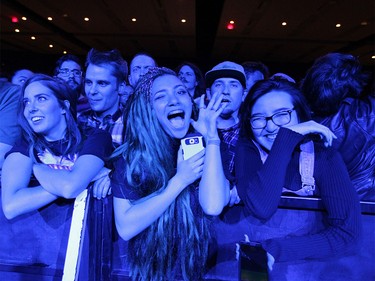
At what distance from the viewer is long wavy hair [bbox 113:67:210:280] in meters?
1.30

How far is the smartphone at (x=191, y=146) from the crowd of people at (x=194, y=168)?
0.03m

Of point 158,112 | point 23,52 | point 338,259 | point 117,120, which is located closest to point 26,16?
point 23,52

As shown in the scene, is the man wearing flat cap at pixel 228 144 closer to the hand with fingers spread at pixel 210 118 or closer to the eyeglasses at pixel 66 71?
the hand with fingers spread at pixel 210 118

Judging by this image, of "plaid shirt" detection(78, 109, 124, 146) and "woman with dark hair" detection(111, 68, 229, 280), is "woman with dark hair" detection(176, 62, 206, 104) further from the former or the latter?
"woman with dark hair" detection(111, 68, 229, 280)

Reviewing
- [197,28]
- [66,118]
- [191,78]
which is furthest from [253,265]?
[197,28]

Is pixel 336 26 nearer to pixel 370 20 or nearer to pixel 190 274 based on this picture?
pixel 370 20

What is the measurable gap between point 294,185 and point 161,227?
588mm

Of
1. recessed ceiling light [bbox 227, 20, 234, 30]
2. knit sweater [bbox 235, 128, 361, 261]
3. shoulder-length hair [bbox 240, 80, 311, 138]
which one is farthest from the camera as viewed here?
recessed ceiling light [bbox 227, 20, 234, 30]

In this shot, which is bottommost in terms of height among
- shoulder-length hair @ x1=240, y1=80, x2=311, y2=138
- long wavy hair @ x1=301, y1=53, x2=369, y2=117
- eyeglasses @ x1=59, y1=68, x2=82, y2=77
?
shoulder-length hair @ x1=240, y1=80, x2=311, y2=138

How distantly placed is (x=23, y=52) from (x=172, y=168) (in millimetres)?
15164

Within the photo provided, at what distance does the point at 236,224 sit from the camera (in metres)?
1.32

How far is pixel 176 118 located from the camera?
138cm

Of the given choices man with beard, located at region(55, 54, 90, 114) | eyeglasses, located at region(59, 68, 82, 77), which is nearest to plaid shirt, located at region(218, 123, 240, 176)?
man with beard, located at region(55, 54, 90, 114)

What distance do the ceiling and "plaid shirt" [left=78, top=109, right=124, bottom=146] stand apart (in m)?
5.99
